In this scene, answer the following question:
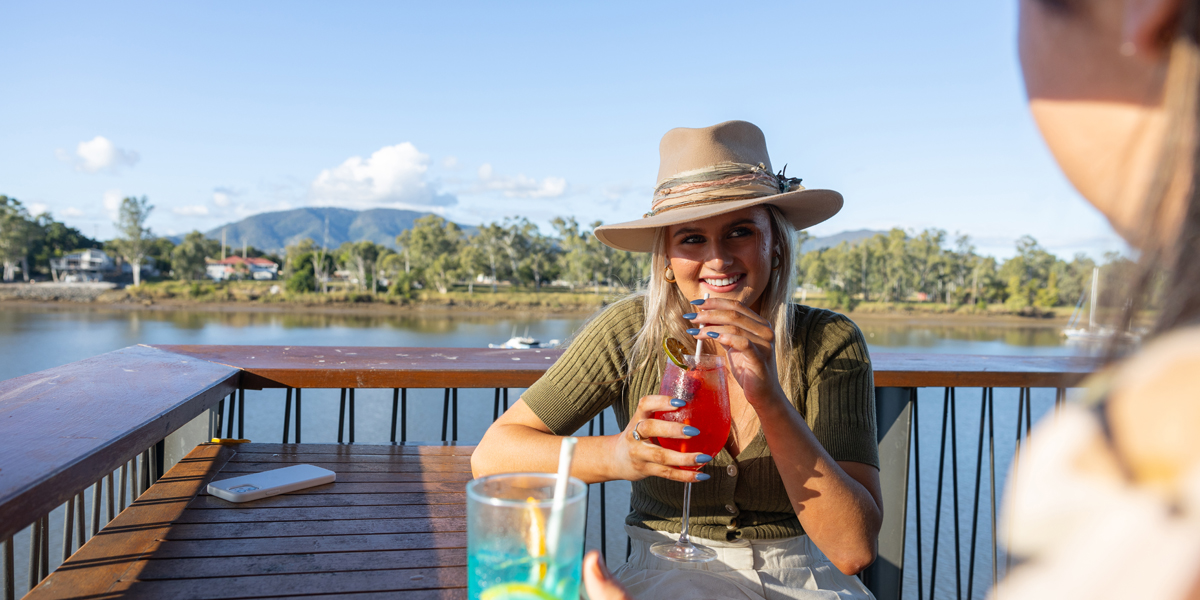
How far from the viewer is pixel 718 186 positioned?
1.46 meters

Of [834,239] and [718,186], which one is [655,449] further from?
[834,239]

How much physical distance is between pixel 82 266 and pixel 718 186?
66.5 metres

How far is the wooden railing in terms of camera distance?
0.91m

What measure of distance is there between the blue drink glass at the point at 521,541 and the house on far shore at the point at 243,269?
248 ft

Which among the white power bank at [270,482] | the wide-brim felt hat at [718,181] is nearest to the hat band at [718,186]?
the wide-brim felt hat at [718,181]

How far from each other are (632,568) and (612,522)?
854cm

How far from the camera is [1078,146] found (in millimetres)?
398

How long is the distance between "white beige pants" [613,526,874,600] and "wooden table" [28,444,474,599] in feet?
1.15

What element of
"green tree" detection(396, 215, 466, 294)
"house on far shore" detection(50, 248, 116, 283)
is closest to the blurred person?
"green tree" detection(396, 215, 466, 294)

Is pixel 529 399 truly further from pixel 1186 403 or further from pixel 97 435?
pixel 1186 403

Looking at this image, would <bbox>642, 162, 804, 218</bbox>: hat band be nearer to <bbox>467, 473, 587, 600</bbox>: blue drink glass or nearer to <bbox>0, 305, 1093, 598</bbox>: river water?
<bbox>467, 473, 587, 600</bbox>: blue drink glass

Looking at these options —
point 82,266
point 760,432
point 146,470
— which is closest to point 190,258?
point 82,266

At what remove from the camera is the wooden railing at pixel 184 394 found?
2.99 ft

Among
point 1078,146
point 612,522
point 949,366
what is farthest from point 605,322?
point 612,522
